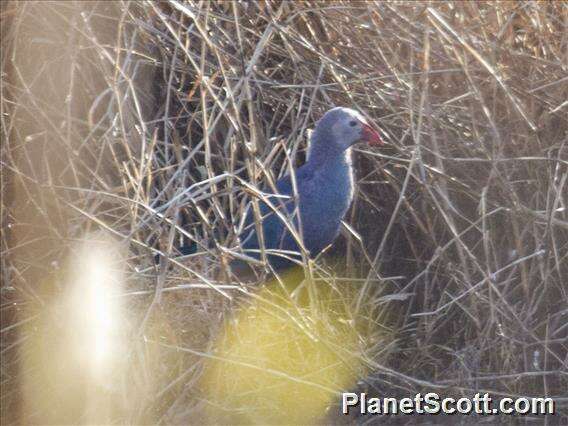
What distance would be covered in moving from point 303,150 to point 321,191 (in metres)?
0.35

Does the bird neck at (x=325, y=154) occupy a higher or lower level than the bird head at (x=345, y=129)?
lower

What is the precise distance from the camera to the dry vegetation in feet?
10.8

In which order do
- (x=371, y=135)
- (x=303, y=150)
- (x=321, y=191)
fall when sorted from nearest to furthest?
(x=371, y=135), (x=321, y=191), (x=303, y=150)

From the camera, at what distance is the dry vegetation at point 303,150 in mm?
3301

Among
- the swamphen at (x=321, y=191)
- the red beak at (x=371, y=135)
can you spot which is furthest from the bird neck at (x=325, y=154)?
the red beak at (x=371, y=135)

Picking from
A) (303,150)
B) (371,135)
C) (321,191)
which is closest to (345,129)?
(371,135)

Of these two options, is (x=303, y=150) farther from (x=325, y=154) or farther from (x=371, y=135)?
(x=371, y=135)

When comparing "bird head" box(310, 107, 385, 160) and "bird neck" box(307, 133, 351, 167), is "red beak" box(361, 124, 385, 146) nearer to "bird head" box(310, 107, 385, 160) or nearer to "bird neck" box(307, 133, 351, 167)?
"bird head" box(310, 107, 385, 160)

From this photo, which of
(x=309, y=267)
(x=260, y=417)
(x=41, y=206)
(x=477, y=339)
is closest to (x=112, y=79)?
(x=41, y=206)

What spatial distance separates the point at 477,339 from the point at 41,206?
4.34 ft

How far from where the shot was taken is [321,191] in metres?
3.91

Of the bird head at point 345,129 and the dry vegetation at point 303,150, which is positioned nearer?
the dry vegetation at point 303,150

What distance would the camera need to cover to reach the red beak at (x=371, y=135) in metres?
3.78

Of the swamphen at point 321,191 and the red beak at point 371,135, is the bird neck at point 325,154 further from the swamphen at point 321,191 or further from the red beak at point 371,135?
the red beak at point 371,135
